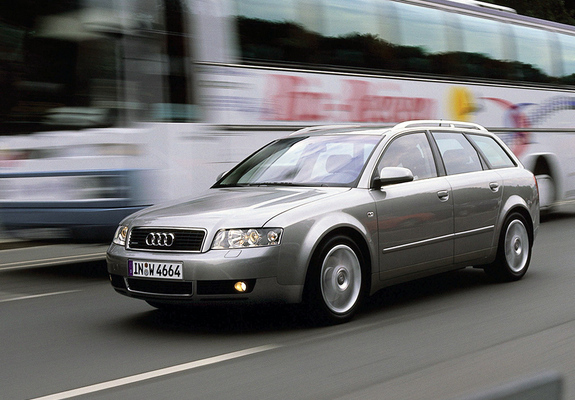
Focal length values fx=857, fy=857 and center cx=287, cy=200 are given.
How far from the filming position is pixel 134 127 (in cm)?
886

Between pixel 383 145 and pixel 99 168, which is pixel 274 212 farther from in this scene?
pixel 99 168

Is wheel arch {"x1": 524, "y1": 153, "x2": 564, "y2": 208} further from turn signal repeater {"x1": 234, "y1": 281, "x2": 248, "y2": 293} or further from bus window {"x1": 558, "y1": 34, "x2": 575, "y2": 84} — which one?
turn signal repeater {"x1": 234, "y1": 281, "x2": 248, "y2": 293}

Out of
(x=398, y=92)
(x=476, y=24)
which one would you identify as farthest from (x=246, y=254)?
(x=476, y=24)

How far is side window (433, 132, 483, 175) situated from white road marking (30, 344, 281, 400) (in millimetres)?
2841

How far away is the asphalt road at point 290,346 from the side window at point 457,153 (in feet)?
3.58

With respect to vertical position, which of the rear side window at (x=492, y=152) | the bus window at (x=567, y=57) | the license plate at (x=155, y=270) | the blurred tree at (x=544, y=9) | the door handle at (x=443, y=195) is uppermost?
the blurred tree at (x=544, y=9)

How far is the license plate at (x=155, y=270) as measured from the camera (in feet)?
18.9

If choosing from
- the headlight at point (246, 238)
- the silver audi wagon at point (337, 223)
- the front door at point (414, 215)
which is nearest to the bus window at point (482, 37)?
the silver audi wagon at point (337, 223)

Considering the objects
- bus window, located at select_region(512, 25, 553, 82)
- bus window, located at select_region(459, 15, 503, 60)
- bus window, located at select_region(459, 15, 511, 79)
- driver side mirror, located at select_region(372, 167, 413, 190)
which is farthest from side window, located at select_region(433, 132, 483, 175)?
bus window, located at select_region(512, 25, 553, 82)

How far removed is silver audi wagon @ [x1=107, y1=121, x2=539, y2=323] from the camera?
227 inches

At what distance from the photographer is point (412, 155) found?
7.23 m

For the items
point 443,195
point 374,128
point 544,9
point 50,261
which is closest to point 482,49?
point 374,128

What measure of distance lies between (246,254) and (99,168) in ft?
11.4

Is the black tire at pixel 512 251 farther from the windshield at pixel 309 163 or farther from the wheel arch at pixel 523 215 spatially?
the windshield at pixel 309 163
